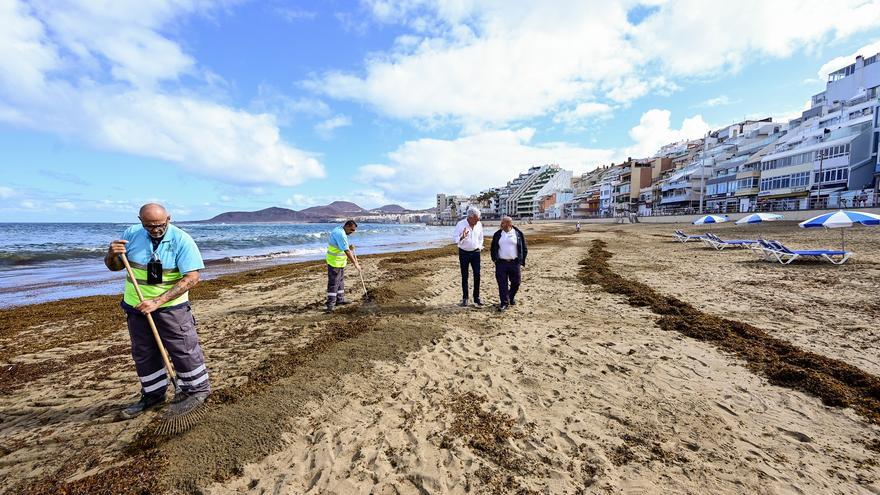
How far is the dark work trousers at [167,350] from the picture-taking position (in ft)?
10.9

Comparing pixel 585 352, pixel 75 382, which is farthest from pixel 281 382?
pixel 585 352

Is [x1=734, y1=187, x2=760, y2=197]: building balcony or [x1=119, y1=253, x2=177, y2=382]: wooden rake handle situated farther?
[x1=734, y1=187, x2=760, y2=197]: building balcony

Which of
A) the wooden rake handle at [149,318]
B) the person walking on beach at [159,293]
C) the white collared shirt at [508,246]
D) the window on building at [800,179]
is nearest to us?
the wooden rake handle at [149,318]

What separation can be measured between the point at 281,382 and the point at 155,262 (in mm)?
1916

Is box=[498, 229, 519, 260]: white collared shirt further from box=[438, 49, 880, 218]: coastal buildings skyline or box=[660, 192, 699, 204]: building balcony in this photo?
box=[660, 192, 699, 204]: building balcony

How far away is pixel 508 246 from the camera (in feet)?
23.3

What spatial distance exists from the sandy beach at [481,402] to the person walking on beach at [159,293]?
52cm

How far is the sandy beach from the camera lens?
2711 millimetres

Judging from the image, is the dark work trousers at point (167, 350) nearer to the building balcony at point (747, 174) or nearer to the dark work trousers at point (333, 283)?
the dark work trousers at point (333, 283)

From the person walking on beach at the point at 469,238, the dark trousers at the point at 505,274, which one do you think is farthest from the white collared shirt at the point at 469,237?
the dark trousers at the point at 505,274

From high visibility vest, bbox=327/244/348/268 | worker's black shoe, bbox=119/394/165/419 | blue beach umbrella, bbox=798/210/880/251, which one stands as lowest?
worker's black shoe, bbox=119/394/165/419

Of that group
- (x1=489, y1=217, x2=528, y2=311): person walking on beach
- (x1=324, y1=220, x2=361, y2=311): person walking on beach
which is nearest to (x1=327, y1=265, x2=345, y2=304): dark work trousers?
(x1=324, y1=220, x2=361, y2=311): person walking on beach

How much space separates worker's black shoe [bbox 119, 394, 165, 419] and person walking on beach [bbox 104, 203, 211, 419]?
1cm

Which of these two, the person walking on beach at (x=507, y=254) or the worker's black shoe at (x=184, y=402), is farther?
the person walking on beach at (x=507, y=254)
